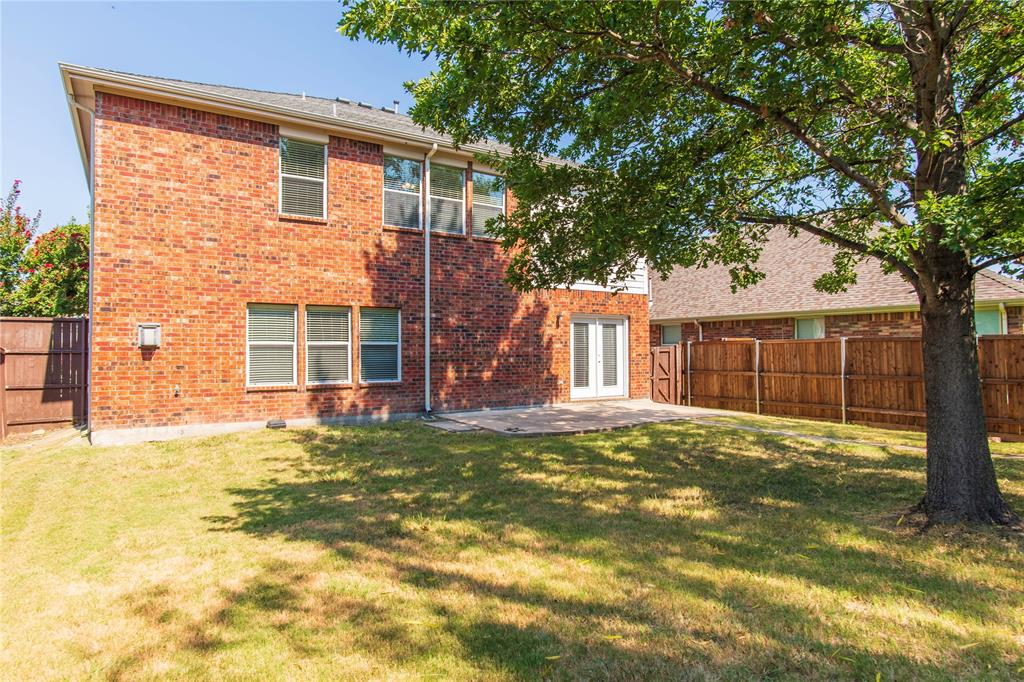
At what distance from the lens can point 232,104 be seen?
9.95 meters

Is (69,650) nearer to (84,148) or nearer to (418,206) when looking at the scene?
(418,206)

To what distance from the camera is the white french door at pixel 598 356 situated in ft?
47.1

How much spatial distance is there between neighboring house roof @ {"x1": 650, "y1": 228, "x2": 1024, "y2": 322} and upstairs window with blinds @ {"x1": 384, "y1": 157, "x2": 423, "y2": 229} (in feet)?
22.4

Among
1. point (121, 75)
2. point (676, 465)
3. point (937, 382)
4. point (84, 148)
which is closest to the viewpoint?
point (937, 382)

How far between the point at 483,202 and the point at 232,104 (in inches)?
214

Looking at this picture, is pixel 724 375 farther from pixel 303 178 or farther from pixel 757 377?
pixel 303 178

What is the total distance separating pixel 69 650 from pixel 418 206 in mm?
10317

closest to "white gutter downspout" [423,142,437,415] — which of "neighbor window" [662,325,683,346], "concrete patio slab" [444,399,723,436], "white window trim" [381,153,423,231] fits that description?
"white window trim" [381,153,423,231]

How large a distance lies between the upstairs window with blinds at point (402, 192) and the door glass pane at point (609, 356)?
5789 mm

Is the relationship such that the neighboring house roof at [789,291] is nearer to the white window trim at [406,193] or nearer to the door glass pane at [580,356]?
the door glass pane at [580,356]

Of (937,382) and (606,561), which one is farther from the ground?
(937,382)

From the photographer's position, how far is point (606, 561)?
13.8 ft

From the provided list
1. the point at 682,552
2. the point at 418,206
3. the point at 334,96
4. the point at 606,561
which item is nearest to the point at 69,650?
the point at 606,561

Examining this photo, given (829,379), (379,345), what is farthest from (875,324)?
(379,345)
